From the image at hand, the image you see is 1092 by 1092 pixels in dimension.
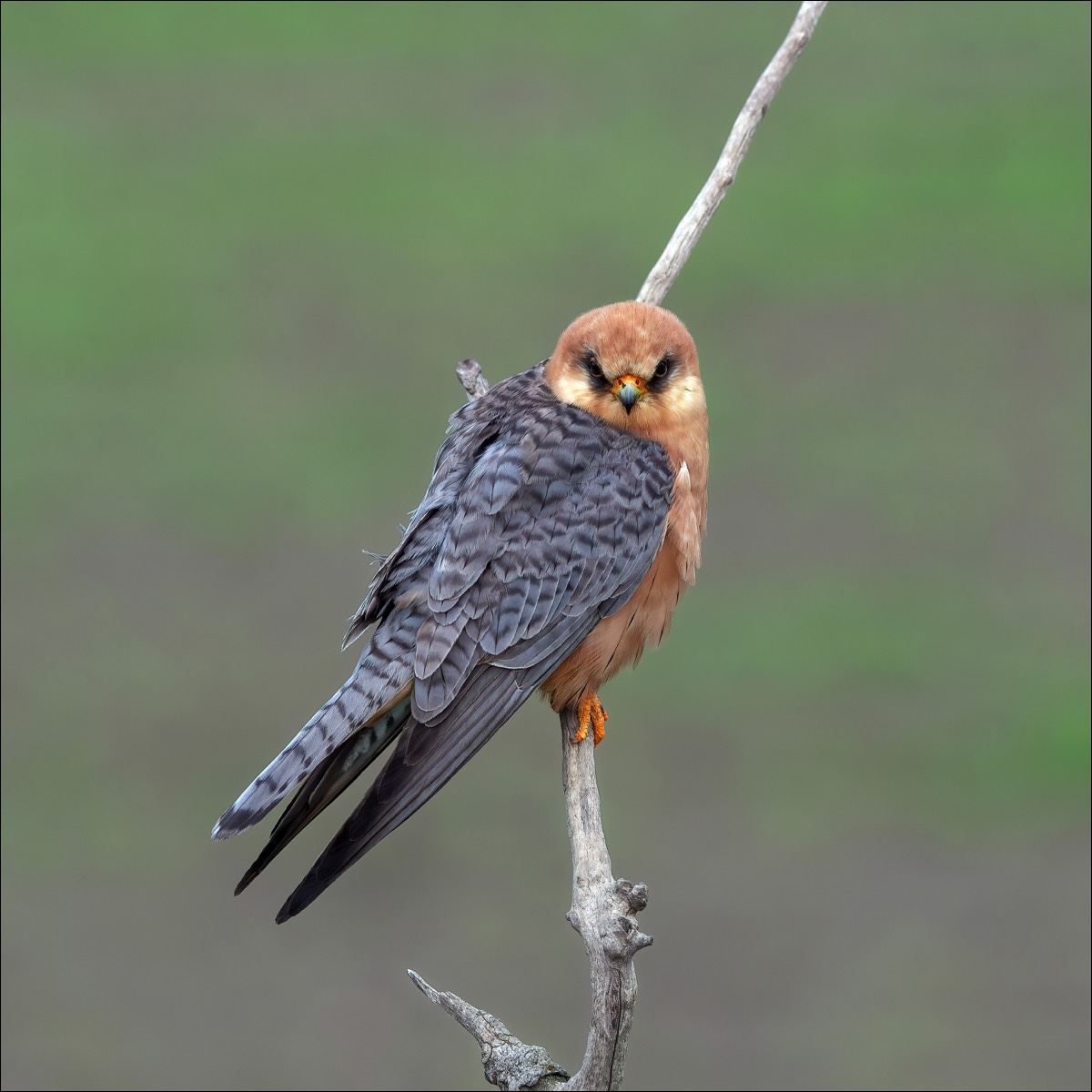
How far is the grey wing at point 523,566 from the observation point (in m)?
4.07

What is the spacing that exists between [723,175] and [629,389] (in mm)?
1062

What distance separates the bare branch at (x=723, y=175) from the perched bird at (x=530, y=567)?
1.65ft

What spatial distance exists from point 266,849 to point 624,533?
4.40ft

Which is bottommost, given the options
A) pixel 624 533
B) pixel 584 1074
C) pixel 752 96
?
pixel 584 1074

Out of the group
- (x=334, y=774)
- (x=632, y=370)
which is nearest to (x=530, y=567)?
(x=632, y=370)

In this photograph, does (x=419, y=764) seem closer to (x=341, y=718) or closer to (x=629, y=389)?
(x=341, y=718)

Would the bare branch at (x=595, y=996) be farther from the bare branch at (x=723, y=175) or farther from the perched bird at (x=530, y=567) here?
the bare branch at (x=723, y=175)

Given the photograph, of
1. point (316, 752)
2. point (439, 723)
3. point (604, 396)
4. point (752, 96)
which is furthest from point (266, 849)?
point (752, 96)

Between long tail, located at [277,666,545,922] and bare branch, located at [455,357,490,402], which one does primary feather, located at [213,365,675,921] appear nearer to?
long tail, located at [277,666,545,922]

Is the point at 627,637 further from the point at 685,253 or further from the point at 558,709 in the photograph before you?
the point at 685,253

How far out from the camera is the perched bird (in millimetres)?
4039

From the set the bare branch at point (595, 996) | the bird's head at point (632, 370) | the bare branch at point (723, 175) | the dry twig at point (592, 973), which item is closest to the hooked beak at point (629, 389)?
the bird's head at point (632, 370)

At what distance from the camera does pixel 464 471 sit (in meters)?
4.43

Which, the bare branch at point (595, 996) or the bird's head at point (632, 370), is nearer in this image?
the bare branch at point (595, 996)
